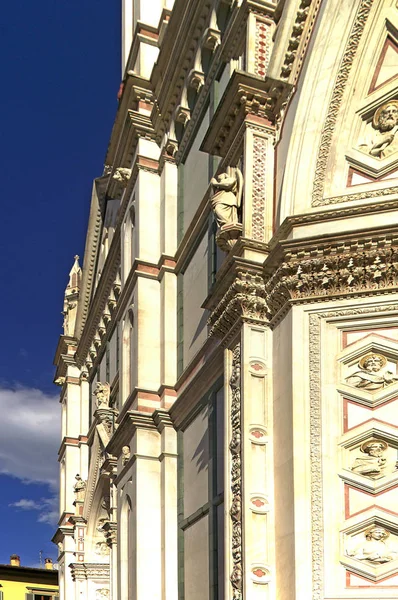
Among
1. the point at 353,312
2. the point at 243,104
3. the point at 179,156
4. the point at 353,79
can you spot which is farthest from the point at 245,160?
the point at 179,156

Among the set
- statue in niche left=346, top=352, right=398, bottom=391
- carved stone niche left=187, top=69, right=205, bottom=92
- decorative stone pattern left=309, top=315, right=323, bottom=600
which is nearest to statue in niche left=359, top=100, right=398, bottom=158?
decorative stone pattern left=309, top=315, right=323, bottom=600

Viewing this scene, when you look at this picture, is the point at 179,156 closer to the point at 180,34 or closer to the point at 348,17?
the point at 180,34

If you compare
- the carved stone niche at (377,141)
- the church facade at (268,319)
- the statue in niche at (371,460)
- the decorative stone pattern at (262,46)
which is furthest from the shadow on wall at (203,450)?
the decorative stone pattern at (262,46)

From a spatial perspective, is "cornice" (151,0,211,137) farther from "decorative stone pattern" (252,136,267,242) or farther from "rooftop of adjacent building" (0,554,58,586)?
"rooftop of adjacent building" (0,554,58,586)

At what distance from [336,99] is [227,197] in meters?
1.87

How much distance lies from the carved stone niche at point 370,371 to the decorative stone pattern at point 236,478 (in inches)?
58.4

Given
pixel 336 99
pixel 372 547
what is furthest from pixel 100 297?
pixel 372 547

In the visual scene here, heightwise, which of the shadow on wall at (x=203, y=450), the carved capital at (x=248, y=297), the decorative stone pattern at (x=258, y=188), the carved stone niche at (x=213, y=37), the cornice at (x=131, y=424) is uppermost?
the carved stone niche at (x=213, y=37)

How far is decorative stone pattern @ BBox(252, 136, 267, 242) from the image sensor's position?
1225 centimetres

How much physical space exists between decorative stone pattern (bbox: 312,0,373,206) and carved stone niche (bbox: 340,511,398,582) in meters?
3.75

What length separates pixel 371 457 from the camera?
10477 millimetres

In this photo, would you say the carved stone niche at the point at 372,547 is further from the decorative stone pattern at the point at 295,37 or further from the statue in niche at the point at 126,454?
the statue in niche at the point at 126,454

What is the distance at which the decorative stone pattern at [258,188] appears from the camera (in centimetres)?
1225

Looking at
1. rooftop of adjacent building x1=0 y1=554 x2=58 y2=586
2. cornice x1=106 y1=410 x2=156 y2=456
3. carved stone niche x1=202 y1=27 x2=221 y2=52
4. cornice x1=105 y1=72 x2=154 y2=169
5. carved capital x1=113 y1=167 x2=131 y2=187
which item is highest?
cornice x1=105 y1=72 x2=154 y2=169
